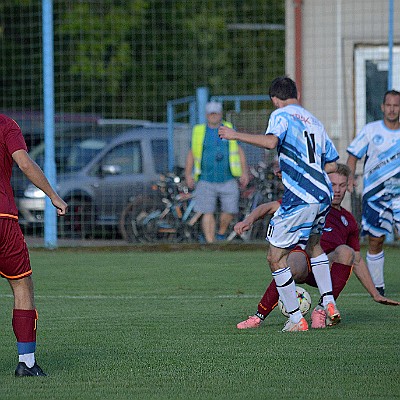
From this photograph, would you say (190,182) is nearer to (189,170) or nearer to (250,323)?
(189,170)

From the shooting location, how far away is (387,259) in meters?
14.4

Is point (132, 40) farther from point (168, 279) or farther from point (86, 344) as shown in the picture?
point (86, 344)

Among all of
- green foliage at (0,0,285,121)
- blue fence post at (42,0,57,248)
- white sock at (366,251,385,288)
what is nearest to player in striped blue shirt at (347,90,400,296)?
white sock at (366,251,385,288)

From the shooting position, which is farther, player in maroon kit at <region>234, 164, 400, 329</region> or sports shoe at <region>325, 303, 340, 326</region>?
player in maroon kit at <region>234, 164, 400, 329</region>

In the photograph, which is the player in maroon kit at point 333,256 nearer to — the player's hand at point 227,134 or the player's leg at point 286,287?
the player's leg at point 286,287

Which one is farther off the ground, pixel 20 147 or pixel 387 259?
pixel 20 147

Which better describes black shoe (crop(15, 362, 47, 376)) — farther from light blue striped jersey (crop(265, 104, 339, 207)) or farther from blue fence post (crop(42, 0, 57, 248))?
A: blue fence post (crop(42, 0, 57, 248))

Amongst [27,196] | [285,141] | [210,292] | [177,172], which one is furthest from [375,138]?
[27,196]

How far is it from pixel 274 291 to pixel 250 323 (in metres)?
0.30

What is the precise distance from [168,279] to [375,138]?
2.68m

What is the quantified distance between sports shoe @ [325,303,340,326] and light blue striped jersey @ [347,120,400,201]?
3141 millimetres

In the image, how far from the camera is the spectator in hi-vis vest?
53.6 feet

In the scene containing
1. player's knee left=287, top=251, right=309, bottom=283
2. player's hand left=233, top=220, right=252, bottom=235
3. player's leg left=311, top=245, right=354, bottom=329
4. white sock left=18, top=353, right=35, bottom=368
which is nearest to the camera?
Answer: white sock left=18, top=353, right=35, bottom=368

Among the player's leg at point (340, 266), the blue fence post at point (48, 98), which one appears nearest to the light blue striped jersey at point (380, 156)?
the player's leg at point (340, 266)
